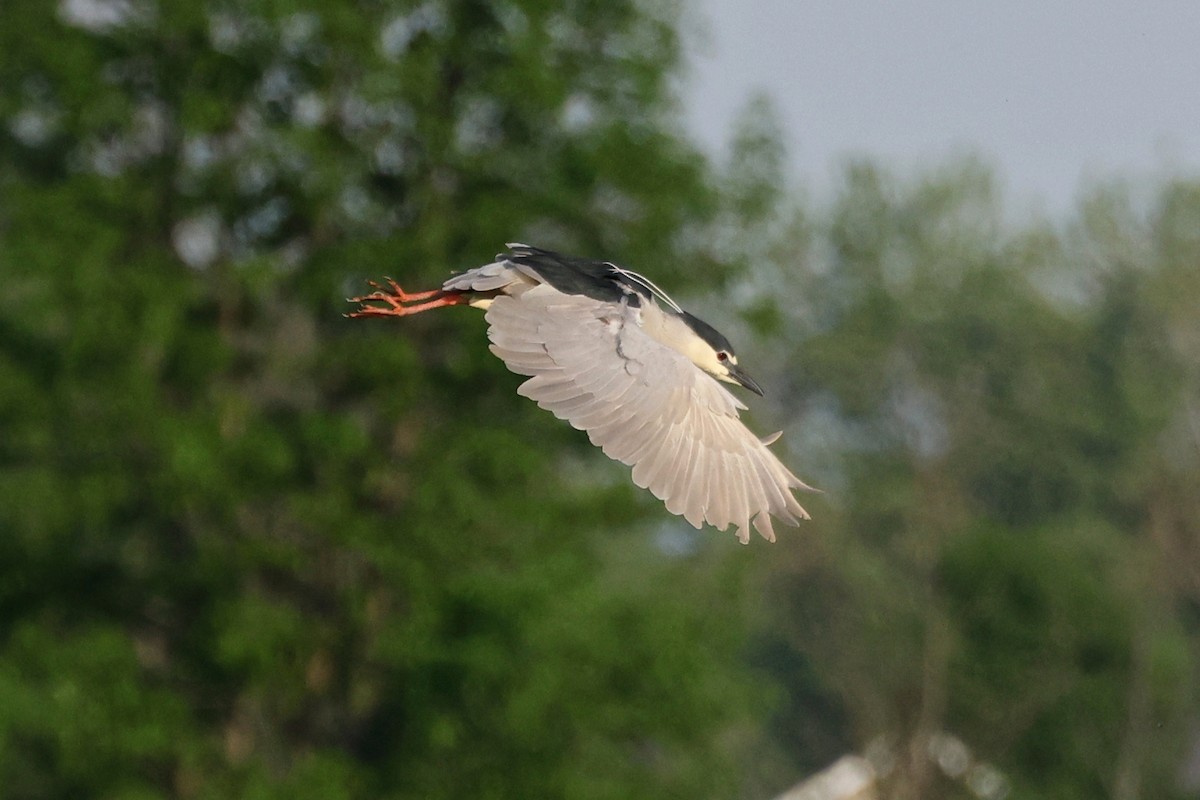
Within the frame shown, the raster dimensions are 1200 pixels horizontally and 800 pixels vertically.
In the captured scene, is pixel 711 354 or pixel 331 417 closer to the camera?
pixel 711 354

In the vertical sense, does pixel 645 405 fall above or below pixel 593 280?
below

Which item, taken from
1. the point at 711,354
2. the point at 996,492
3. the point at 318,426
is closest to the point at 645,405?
the point at 711,354

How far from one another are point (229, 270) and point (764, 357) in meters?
24.0

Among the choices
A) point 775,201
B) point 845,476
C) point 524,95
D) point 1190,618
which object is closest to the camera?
point 524,95

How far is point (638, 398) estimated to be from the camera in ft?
25.1

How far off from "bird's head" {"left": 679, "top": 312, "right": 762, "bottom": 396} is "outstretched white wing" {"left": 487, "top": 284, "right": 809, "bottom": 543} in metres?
0.45

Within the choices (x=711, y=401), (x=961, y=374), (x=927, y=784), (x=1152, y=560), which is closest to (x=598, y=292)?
(x=711, y=401)

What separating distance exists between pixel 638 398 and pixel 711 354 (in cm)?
84

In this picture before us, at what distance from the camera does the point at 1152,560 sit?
34500 mm

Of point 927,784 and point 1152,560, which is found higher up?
point 1152,560

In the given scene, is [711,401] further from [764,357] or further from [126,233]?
[764,357]

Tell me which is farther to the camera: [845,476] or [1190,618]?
[845,476]

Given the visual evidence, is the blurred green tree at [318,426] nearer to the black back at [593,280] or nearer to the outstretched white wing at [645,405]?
A: the black back at [593,280]

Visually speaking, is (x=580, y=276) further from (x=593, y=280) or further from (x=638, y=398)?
(x=638, y=398)
